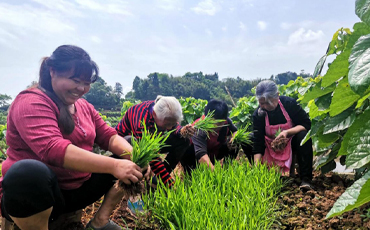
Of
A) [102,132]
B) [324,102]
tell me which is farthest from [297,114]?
[102,132]

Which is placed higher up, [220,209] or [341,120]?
[341,120]

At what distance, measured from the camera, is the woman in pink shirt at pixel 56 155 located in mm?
1347

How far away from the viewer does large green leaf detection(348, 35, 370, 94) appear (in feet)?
2.02

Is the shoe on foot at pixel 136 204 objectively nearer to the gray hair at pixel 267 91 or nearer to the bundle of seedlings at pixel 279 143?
the bundle of seedlings at pixel 279 143

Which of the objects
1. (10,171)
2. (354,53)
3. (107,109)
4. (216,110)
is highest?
(354,53)

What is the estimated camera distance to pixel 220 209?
1.67 m

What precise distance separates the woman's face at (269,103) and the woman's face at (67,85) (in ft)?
6.00

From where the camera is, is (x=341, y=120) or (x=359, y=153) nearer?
(x=359, y=153)

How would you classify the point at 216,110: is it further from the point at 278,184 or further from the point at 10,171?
the point at 10,171

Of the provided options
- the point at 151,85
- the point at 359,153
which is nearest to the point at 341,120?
the point at 359,153

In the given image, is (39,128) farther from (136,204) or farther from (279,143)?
(279,143)

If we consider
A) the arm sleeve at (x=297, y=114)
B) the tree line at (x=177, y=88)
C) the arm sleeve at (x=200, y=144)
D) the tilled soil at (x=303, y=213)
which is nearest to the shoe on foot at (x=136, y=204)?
the tilled soil at (x=303, y=213)

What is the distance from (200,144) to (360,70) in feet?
7.75

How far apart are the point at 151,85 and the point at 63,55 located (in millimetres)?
45216
